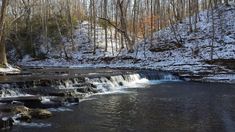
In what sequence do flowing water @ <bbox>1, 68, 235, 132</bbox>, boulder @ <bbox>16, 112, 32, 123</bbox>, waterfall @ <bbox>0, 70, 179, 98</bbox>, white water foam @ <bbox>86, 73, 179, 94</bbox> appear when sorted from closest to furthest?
1. flowing water @ <bbox>1, 68, 235, 132</bbox>
2. boulder @ <bbox>16, 112, 32, 123</bbox>
3. waterfall @ <bbox>0, 70, 179, 98</bbox>
4. white water foam @ <bbox>86, 73, 179, 94</bbox>

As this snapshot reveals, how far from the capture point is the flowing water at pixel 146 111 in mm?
14281

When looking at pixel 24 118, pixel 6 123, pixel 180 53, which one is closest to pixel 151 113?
pixel 24 118

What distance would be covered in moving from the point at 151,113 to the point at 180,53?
22521 mm

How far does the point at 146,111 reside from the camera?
688 inches

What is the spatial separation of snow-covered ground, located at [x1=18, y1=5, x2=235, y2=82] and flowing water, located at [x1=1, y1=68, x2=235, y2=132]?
7.37 meters

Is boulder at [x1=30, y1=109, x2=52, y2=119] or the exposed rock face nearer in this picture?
the exposed rock face

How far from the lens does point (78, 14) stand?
63.3 m

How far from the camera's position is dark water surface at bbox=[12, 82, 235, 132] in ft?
46.5

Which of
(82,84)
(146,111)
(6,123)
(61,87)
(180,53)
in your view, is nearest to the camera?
(6,123)

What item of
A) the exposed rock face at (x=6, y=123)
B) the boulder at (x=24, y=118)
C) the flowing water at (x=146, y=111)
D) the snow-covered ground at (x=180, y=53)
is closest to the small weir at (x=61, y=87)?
the flowing water at (x=146, y=111)

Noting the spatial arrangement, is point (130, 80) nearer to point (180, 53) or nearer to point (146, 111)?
point (180, 53)

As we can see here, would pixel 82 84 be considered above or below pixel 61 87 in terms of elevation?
above

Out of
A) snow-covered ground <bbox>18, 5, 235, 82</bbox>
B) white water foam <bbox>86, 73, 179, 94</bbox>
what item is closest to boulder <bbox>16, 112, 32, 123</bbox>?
white water foam <bbox>86, 73, 179, 94</bbox>

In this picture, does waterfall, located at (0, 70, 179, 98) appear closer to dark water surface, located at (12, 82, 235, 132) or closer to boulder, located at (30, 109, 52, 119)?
dark water surface, located at (12, 82, 235, 132)
